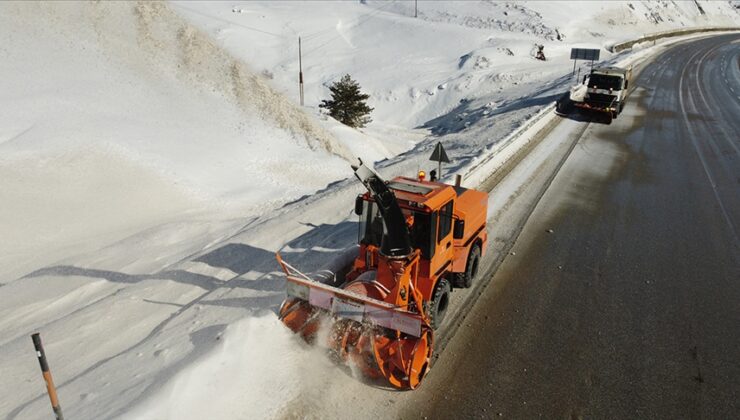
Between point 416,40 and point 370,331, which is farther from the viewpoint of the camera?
point 416,40

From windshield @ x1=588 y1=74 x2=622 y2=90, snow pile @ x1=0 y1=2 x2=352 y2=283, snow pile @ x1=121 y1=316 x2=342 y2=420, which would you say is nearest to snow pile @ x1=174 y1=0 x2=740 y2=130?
snow pile @ x1=0 y1=2 x2=352 y2=283

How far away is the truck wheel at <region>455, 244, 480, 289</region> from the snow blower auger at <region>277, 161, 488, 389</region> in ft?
1.67

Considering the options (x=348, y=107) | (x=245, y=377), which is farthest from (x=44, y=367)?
(x=348, y=107)

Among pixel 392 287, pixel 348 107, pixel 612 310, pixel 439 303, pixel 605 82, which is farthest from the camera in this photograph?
pixel 348 107

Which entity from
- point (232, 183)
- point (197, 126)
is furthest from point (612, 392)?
point (197, 126)

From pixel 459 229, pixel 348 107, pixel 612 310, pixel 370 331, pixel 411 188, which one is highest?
pixel 411 188

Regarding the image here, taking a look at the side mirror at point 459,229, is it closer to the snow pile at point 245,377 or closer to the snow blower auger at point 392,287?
the snow blower auger at point 392,287

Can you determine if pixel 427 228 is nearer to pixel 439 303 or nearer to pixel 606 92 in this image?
pixel 439 303

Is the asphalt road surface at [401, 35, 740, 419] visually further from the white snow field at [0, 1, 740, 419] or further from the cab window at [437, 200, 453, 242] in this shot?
the white snow field at [0, 1, 740, 419]

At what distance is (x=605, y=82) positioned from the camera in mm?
25188

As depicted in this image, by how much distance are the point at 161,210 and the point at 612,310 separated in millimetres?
14230

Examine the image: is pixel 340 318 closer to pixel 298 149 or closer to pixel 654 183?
pixel 654 183

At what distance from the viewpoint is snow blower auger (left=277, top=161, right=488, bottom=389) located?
6992 mm

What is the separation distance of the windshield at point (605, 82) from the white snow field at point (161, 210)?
3.43 meters
